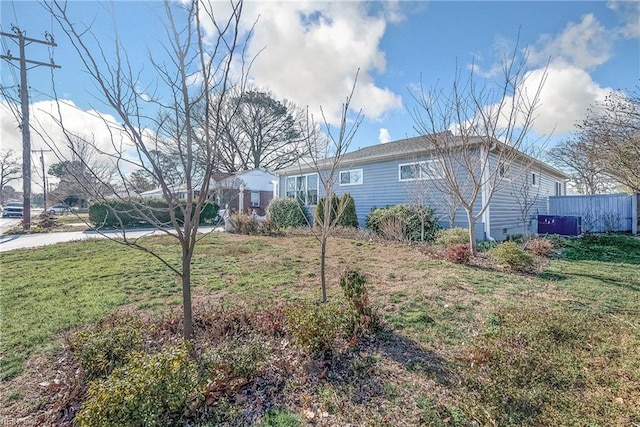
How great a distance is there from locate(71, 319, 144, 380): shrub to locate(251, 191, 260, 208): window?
23.8 metres

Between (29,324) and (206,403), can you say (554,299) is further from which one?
(29,324)

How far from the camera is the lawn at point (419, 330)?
2285mm

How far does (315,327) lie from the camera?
2.84 metres

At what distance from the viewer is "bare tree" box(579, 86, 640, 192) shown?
5.05 metres

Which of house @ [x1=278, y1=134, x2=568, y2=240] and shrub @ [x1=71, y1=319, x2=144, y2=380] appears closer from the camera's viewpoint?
shrub @ [x1=71, y1=319, x2=144, y2=380]

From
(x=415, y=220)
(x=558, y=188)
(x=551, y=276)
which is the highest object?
(x=558, y=188)

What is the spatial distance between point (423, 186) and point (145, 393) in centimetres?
1052

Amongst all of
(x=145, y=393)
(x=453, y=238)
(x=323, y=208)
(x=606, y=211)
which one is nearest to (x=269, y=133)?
(x=323, y=208)

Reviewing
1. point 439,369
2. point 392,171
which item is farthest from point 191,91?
point 392,171

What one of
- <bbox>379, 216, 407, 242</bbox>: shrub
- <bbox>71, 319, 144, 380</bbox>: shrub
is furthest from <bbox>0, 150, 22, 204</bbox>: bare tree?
<bbox>71, 319, 144, 380</bbox>: shrub

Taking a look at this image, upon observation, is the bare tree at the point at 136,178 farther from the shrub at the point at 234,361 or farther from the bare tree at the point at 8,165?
the bare tree at the point at 8,165

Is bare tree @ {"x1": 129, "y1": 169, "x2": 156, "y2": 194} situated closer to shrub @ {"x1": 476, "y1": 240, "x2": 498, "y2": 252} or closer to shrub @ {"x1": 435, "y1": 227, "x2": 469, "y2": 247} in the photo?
shrub @ {"x1": 435, "y1": 227, "x2": 469, "y2": 247}

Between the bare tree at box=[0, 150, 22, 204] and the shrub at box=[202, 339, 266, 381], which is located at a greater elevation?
the bare tree at box=[0, 150, 22, 204]

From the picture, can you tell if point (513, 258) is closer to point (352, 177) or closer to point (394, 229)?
point (394, 229)
